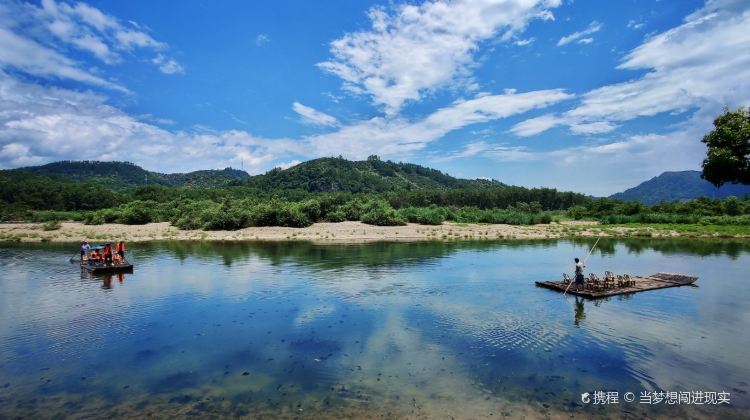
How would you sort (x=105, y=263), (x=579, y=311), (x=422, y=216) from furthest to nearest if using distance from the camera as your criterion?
(x=422, y=216) < (x=105, y=263) < (x=579, y=311)

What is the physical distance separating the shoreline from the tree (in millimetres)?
46023

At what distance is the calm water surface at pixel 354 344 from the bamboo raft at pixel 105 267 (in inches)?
Answer: 34.7

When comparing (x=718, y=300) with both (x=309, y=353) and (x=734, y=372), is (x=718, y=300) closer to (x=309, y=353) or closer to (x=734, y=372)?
(x=734, y=372)

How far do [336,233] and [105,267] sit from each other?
120ft

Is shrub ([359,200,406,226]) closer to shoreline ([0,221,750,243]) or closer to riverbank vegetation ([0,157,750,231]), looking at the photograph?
riverbank vegetation ([0,157,750,231])

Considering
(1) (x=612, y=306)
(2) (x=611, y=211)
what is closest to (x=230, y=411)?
(1) (x=612, y=306)

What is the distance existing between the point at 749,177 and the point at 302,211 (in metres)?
63.6

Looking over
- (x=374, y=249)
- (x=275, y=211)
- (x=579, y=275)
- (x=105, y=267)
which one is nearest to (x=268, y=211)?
(x=275, y=211)

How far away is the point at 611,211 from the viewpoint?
324 feet

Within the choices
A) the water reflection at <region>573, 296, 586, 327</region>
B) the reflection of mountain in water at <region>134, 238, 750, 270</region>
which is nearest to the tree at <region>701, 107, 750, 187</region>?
the water reflection at <region>573, 296, 586, 327</region>

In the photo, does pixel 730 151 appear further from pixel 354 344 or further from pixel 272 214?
pixel 272 214

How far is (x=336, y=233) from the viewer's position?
66.1 m

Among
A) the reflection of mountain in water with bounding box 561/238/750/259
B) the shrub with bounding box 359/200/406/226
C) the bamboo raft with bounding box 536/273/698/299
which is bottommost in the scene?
the bamboo raft with bounding box 536/273/698/299

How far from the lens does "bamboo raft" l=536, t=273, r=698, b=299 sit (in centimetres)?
2489
